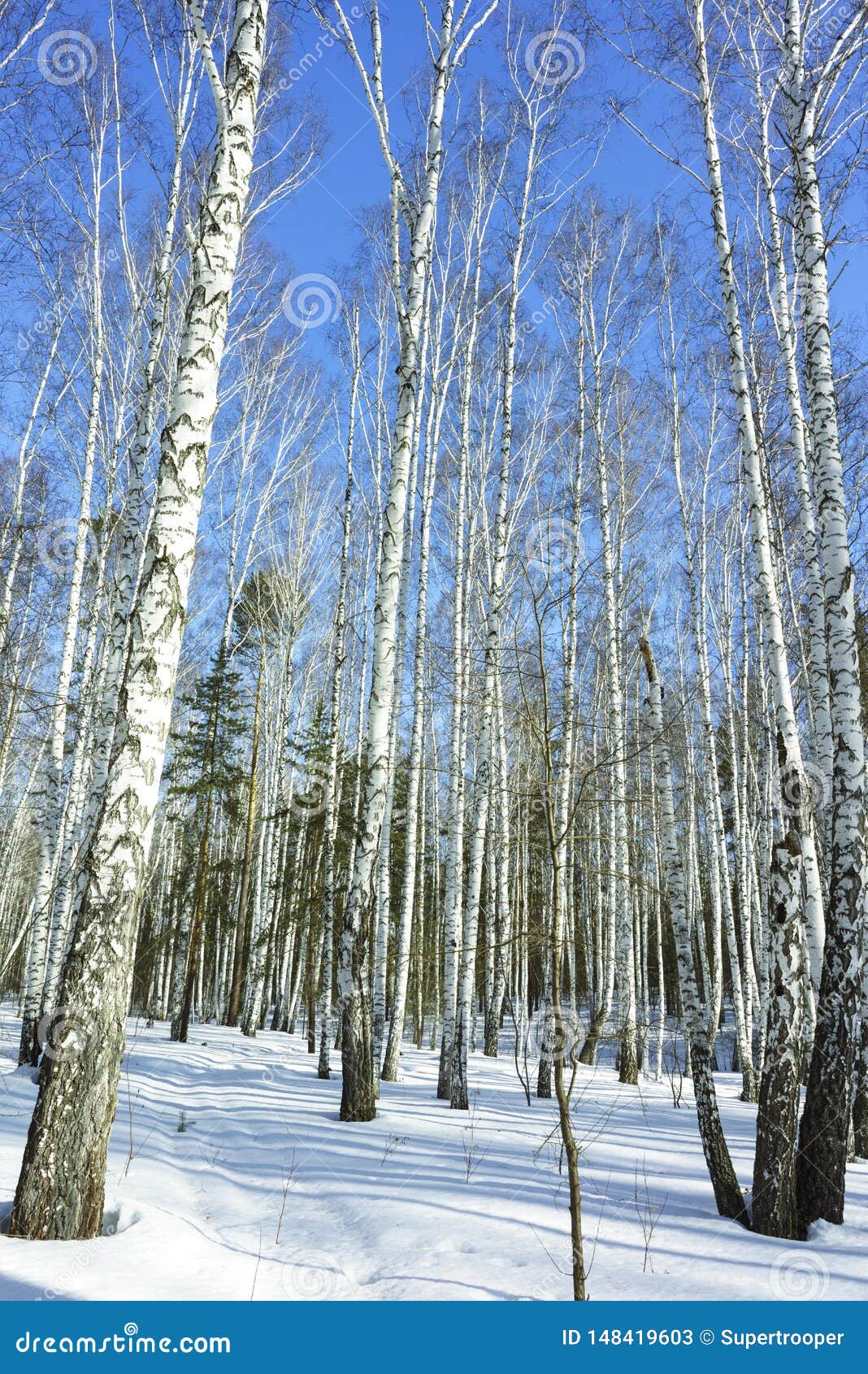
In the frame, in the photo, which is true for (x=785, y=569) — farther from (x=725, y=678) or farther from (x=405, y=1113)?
(x=405, y=1113)

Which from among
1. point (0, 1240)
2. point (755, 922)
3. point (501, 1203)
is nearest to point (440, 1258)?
point (501, 1203)

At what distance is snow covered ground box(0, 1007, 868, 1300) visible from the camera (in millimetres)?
3117

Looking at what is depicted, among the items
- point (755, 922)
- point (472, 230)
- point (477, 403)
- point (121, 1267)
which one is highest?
point (472, 230)

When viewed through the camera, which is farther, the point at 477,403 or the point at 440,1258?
the point at 477,403

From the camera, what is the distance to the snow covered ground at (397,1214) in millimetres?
3117

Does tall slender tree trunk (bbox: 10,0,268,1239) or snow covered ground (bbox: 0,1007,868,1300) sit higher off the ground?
tall slender tree trunk (bbox: 10,0,268,1239)

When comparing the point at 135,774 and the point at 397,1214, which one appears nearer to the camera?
the point at 135,774

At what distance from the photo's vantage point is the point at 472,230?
10539 mm

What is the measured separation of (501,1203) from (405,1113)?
9.32 ft

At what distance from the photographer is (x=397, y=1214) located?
4.11 meters

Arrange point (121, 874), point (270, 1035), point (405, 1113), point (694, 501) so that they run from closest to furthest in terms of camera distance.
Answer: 1. point (121, 874)
2. point (405, 1113)
3. point (694, 501)
4. point (270, 1035)

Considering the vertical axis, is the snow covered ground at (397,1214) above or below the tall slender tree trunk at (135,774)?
below

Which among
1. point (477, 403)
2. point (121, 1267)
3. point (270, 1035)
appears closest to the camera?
point (121, 1267)

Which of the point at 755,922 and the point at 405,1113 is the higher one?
the point at 755,922
